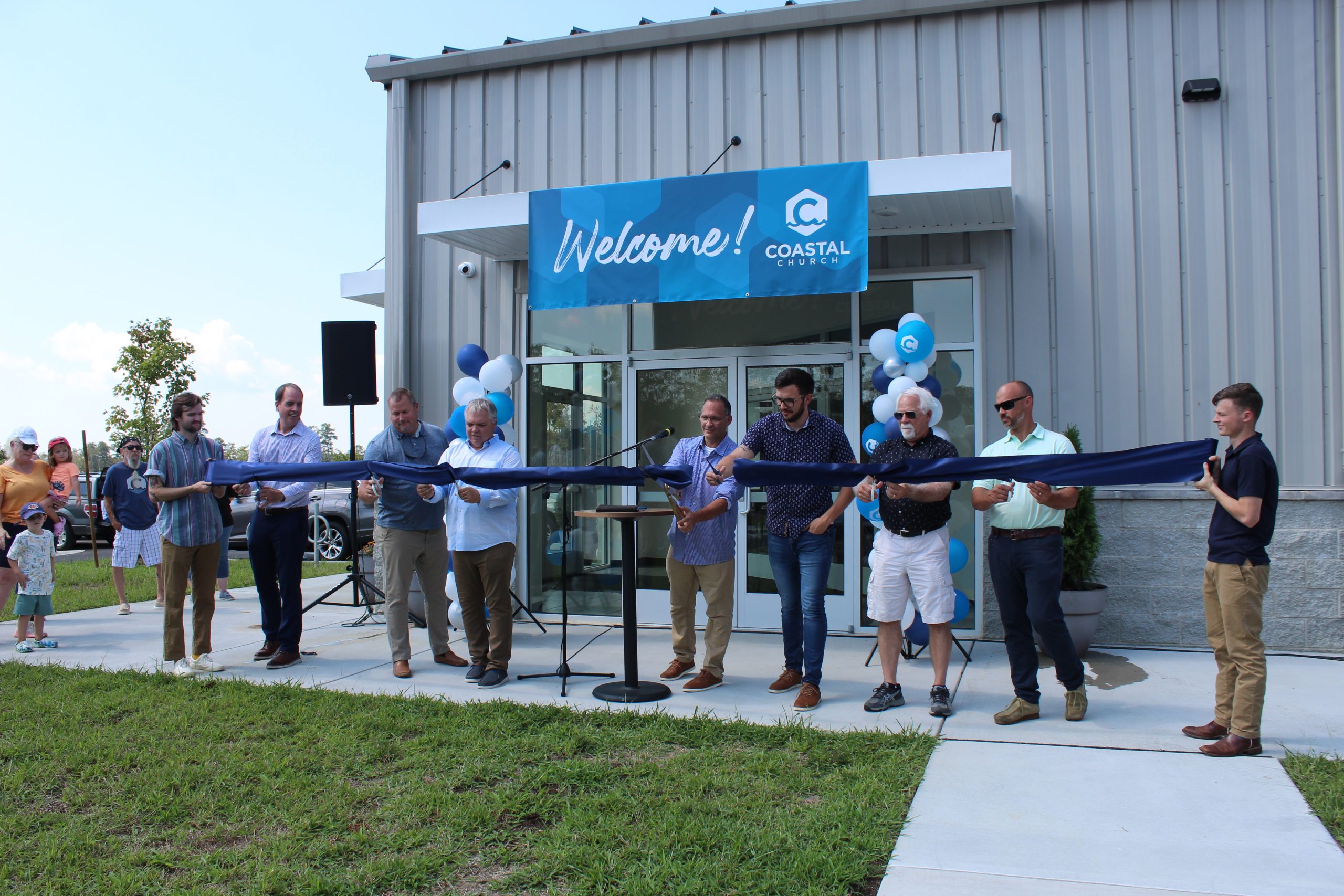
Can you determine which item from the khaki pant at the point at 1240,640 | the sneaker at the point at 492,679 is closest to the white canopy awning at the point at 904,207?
the khaki pant at the point at 1240,640

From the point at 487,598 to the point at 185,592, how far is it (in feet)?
6.61

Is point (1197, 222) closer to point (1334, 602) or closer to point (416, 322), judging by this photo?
point (1334, 602)

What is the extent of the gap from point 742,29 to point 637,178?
1522 millimetres

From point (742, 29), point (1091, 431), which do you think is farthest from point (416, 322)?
point (1091, 431)

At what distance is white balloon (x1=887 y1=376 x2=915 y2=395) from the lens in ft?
20.5

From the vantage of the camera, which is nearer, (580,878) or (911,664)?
(580,878)

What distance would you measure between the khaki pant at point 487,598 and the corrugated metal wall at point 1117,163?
3864 mm

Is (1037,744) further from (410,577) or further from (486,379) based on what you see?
(486,379)

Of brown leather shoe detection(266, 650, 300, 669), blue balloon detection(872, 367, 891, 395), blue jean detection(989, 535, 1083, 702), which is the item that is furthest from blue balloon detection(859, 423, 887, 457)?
brown leather shoe detection(266, 650, 300, 669)

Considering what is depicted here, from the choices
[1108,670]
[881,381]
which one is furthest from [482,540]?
[1108,670]

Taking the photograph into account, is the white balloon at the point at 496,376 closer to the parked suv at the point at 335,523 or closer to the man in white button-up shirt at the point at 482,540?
the man in white button-up shirt at the point at 482,540

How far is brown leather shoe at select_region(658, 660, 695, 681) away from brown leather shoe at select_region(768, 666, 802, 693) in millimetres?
589

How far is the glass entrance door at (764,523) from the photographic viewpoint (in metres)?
7.26

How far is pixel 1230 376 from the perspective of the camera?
6586mm
